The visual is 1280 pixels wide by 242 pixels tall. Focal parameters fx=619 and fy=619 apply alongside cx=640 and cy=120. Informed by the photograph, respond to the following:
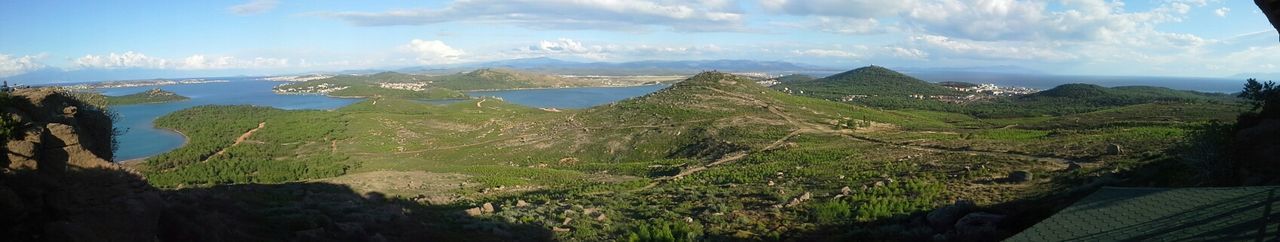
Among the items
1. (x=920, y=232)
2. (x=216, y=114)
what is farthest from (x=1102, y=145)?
(x=216, y=114)

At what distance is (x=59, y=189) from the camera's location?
1393 cm

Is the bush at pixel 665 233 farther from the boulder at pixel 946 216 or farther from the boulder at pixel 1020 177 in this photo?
the boulder at pixel 1020 177

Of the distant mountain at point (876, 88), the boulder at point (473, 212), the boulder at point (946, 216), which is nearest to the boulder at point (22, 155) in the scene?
the boulder at point (473, 212)

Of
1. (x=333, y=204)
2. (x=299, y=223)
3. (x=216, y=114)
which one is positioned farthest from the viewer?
(x=216, y=114)

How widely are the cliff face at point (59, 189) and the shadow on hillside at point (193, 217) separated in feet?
0.08

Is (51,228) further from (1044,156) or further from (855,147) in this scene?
(855,147)

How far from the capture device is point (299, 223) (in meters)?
18.8

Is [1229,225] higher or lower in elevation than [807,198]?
higher

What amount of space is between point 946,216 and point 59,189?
23629 millimetres

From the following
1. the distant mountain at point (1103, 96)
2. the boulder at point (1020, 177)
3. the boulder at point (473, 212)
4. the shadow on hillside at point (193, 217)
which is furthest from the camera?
the distant mountain at point (1103, 96)

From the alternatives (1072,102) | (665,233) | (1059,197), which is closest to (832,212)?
(665,233)

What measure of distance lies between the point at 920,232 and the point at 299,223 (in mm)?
18913

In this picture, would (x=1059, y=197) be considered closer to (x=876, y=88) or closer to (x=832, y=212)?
(x=832, y=212)

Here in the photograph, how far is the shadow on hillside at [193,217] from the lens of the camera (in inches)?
492
